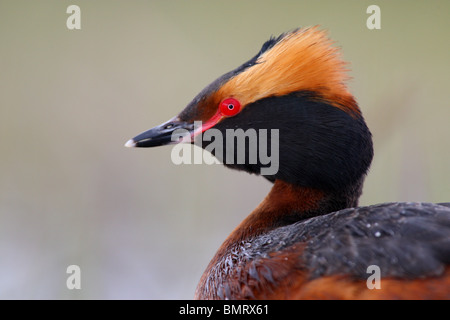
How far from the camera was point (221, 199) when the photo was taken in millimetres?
6004

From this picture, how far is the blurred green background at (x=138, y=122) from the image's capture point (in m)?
5.34

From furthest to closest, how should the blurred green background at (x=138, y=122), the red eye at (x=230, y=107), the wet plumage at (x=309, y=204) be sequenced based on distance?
the blurred green background at (x=138, y=122), the red eye at (x=230, y=107), the wet plumage at (x=309, y=204)

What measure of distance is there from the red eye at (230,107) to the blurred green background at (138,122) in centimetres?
169

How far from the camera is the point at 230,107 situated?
126 inches

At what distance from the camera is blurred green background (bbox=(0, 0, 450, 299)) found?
5.34 m

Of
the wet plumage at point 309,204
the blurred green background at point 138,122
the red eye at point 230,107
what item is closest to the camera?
the wet plumage at point 309,204

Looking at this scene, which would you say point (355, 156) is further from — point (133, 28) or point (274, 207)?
point (133, 28)

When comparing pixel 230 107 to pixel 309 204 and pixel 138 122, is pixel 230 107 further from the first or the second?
pixel 138 122

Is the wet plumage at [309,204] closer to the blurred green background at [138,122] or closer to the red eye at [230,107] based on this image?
the red eye at [230,107]

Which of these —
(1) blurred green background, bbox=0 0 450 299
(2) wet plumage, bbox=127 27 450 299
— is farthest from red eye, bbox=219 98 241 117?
(1) blurred green background, bbox=0 0 450 299

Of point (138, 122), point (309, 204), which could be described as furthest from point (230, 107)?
point (138, 122)

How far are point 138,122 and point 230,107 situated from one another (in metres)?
3.51

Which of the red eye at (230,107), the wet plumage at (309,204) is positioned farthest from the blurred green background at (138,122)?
the red eye at (230,107)

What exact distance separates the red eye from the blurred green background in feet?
5.55
